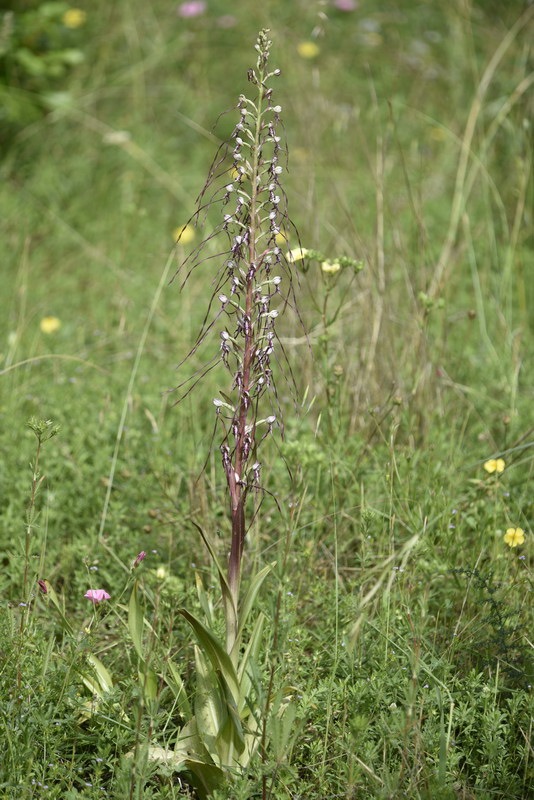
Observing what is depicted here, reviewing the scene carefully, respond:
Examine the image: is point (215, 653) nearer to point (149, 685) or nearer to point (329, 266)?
point (149, 685)

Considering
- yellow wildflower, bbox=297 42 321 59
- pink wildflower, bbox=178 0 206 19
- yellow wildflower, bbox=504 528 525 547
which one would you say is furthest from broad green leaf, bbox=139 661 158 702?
pink wildflower, bbox=178 0 206 19

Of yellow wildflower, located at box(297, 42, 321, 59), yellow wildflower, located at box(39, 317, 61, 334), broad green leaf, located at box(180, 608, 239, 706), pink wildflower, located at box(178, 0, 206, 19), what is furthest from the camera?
pink wildflower, located at box(178, 0, 206, 19)

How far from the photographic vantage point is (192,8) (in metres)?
6.09

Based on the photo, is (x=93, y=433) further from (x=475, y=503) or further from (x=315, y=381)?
(x=475, y=503)

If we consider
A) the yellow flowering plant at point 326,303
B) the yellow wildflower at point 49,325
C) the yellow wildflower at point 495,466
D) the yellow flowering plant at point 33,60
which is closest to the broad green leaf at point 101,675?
the yellow flowering plant at point 326,303

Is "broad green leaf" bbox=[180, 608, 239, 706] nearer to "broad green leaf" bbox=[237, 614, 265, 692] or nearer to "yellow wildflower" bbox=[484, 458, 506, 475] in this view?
"broad green leaf" bbox=[237, 614, 265, 692]

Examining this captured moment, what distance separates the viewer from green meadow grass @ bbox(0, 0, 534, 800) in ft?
6.95

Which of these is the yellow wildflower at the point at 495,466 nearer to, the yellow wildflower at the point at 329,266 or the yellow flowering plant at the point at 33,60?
the yellow wildflower at the point at 329,266

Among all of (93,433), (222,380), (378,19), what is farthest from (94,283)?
(378,19)

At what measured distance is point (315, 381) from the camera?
3461 millimetres

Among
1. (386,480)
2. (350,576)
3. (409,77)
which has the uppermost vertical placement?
(409,77)

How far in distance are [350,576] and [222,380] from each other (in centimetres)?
125

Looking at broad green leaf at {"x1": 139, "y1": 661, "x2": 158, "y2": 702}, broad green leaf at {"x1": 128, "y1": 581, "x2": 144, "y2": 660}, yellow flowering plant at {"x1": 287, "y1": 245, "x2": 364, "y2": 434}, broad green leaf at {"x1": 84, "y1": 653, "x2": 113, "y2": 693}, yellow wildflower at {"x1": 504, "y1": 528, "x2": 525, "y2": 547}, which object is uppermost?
yellow flowering plant at {"x1": 287, "y1": 245, "x2": 364, "y2": 434}

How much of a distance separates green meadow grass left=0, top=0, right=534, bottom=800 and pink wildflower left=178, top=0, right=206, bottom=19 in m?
0.13
